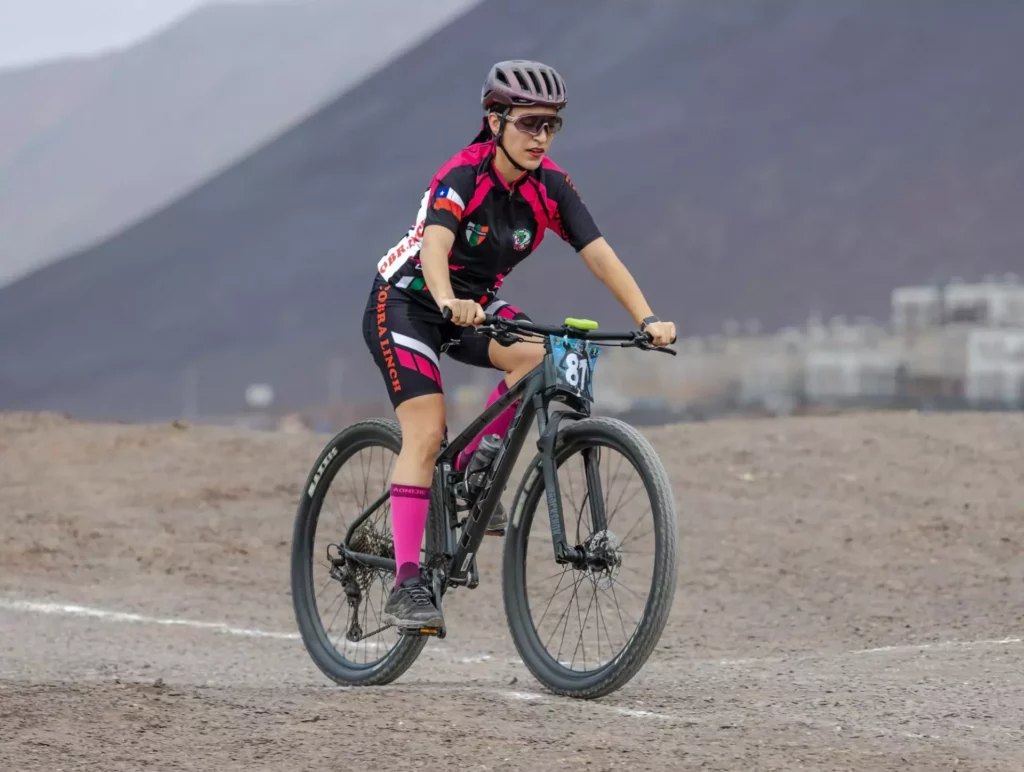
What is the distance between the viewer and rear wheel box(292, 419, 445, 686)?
6.48 metres

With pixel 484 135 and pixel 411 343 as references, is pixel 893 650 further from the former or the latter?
pixel 484 135

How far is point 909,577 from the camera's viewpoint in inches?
407

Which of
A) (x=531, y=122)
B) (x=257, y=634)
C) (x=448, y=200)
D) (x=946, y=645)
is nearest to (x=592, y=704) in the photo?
(x=448, y=200)

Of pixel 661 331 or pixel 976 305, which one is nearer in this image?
pixel 661 331

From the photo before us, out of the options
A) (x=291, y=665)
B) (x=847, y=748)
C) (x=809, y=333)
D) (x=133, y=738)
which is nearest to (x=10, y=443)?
(x=291, y=665)

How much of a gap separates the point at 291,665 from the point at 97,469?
6.22 meters

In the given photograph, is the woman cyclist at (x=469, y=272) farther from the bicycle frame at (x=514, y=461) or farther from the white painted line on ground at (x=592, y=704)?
the white painted line on ground at (x=592, y=704)

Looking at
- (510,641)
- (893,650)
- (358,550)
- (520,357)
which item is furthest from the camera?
(510,641)

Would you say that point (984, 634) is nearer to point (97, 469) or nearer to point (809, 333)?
point (97, 469)

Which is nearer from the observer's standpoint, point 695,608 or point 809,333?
point 695,608

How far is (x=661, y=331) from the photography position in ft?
18.8

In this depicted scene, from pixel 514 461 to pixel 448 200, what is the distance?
41.7 inches

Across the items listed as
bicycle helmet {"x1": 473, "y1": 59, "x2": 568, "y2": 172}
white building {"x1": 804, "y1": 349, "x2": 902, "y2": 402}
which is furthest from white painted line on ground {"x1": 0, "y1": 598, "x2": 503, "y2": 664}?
white building {"x1": 804, "y1": 349, "x2": 902, "y2": 402}

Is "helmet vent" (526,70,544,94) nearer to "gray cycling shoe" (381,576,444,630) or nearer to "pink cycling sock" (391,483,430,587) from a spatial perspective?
"pink cycling sock" (391,483,430,587)
